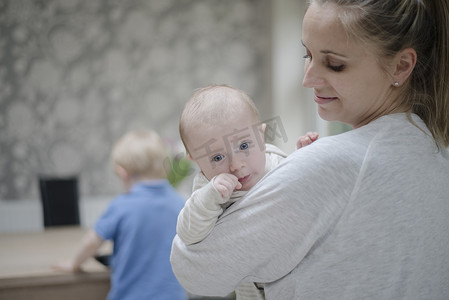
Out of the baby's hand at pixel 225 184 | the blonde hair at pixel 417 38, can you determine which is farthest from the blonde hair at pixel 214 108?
the blonde hair at pixel 417 38

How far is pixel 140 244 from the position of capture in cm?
219

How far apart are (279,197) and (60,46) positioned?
4087 mm

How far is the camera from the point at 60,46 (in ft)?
14.2

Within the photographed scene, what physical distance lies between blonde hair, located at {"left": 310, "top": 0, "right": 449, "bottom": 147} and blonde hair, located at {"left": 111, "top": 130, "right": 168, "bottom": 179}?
1.60 m

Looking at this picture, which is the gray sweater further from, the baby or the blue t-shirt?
the blue t-shirt

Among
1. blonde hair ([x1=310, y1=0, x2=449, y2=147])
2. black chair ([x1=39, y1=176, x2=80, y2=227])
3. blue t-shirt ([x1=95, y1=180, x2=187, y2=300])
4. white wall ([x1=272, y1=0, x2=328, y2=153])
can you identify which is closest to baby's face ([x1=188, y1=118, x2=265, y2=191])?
blonde hair ([x1=310, y1=0, x2=449, y2=147])

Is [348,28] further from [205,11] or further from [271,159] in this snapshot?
[205,11]

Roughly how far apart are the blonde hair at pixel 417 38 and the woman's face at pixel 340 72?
2 centimetres

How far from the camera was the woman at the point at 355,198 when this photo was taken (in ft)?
2.32

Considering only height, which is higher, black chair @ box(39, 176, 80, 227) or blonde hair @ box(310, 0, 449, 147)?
blonde hair @ box(310, 0, 449, 147)

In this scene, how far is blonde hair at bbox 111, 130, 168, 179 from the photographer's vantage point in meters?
2.26

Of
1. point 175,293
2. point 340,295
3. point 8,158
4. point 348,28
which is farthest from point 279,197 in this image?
point 8,158

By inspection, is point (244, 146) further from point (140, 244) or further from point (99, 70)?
point (99, 70)

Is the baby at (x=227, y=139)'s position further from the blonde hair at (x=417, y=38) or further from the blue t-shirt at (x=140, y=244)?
the blue t-shirt at (x=140, y=244)
